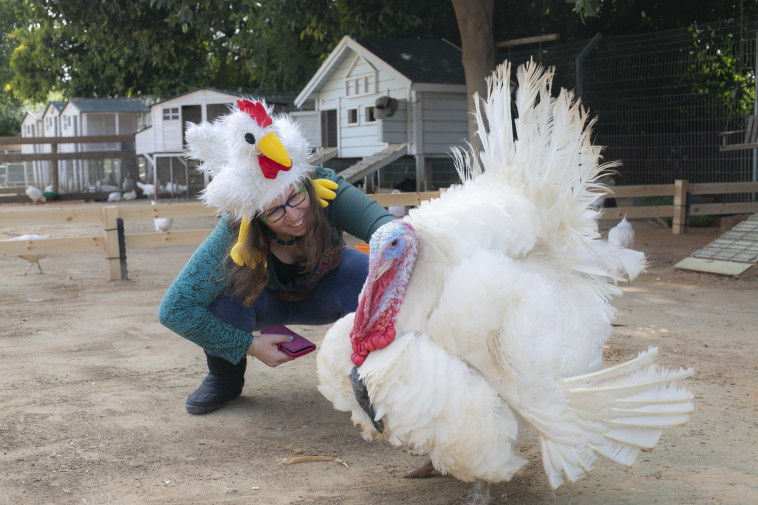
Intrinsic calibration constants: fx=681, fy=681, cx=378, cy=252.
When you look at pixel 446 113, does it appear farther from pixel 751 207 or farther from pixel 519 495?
pixel 519 495

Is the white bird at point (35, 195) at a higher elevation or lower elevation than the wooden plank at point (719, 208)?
higher

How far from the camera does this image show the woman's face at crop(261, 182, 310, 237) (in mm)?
2873

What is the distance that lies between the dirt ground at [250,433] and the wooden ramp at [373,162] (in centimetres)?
566

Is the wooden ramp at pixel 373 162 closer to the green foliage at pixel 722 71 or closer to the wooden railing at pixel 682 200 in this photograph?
the wooden railing at pixel 682 200

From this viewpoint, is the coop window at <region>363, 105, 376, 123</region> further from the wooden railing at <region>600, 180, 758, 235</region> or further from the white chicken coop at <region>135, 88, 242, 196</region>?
the white chicken coop at <region>135, 88, 242, 196</region>

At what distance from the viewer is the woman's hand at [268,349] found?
3.10 m

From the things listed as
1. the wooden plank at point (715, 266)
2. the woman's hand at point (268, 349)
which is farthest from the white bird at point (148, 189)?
the woman's hand at point (268, 349)

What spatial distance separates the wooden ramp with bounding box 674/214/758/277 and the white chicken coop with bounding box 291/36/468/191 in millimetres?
4642

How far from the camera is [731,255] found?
7.23 m

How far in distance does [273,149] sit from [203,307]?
836 millimetres

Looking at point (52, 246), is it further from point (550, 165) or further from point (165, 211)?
point (550, 165)

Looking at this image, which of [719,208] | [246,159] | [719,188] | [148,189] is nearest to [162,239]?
[246,159]

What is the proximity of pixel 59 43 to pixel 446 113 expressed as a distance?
14727mm

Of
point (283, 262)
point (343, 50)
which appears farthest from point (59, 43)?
point (283, 262)
